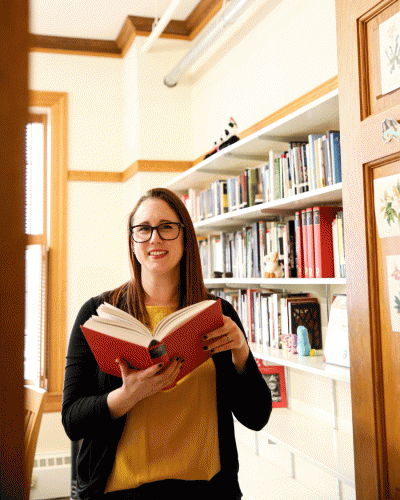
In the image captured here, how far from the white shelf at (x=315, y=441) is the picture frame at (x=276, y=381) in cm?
6

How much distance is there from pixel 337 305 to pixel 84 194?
2.78 meters

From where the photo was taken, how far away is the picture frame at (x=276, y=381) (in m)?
2.59

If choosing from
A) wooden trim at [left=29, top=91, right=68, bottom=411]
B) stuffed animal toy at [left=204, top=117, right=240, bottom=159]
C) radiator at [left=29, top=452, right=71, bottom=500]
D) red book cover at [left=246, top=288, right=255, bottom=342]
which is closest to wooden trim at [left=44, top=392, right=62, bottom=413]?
wooden trim at [left=29, top=91, right=68, bottom=411]

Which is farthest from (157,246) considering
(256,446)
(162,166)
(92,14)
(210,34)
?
(92,14)

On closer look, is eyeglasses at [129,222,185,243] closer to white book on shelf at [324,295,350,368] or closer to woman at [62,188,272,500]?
woman at [62,188,272,500]

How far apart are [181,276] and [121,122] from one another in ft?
10.5

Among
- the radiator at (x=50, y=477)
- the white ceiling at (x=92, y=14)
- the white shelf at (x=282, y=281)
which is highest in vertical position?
the white ceiling at (x=92, y=14)

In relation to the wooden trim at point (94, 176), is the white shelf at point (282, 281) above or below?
below

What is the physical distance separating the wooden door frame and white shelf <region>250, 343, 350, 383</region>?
152cm

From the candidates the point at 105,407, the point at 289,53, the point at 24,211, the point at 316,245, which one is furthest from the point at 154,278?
the point at 289,53

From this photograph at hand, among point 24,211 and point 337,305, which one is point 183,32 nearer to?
point 337,305

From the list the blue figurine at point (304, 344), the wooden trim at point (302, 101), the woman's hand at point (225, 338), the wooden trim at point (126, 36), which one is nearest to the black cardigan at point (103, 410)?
the woman's hand at point (225, 338)

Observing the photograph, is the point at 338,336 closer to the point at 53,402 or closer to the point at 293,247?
the point at 293,247

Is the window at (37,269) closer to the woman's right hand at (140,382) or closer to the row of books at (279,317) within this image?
the row of books at (279,317)
